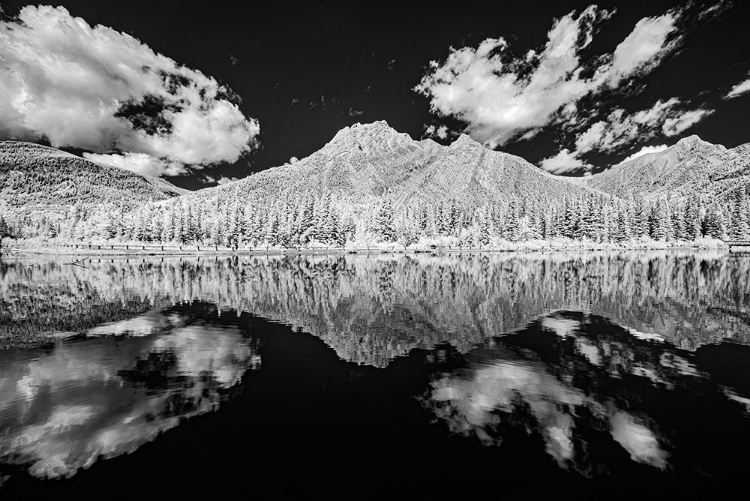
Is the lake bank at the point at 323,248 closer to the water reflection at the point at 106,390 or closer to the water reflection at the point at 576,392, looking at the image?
the water reflection at the point at 106,390

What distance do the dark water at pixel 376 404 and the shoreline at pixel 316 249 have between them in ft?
218

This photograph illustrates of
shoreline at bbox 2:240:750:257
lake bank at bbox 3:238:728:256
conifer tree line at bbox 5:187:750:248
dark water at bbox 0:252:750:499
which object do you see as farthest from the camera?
conifer tree line at bbox 5:187:750:248

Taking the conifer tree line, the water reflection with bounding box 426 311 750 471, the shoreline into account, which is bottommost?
the water reflection with bounding box 426 311 750 471

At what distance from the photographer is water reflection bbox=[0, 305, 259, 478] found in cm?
673

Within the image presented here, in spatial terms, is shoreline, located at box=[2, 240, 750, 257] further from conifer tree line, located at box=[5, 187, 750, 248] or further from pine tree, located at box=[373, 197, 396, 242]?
pine tree, located at box=[373, 197, 396, 242]

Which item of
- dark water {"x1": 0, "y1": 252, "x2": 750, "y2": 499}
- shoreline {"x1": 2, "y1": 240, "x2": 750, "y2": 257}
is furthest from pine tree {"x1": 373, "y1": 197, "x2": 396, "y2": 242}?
dark water {"x1": 0, "y1": 252, "x2": 750, "y2": 499}

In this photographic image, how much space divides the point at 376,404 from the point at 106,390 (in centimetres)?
704

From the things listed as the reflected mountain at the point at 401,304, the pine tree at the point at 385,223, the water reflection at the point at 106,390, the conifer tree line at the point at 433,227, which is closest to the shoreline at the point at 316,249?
the conifer tree line at the point at 433,227

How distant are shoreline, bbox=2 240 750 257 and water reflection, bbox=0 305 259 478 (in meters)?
67.4

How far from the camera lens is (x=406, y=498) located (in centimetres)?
549

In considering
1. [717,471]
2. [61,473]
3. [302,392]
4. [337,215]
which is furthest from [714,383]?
Answer: [337,215]

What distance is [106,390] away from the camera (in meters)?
9.17

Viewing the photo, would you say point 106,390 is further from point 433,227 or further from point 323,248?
point 433,227

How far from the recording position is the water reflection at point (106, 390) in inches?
265
